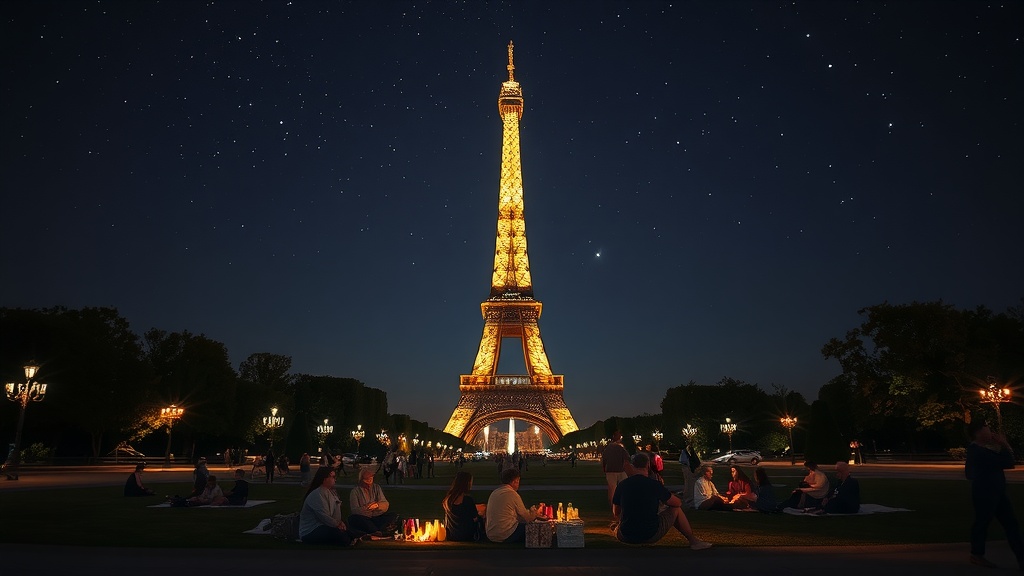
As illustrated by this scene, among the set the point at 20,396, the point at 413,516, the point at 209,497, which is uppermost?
the point at 20,396

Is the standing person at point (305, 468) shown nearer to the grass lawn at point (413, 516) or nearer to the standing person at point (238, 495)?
the grass lawn at point (413, 516)

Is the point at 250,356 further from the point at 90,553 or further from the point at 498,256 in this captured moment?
the point at 90,553

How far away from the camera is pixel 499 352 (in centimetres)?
8581

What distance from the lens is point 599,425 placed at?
96.1 m

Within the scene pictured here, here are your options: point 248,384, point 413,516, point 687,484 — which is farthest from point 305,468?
point 248,384

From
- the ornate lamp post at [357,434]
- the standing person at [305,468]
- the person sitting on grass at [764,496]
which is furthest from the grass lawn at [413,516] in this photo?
the ornate lamp post at [357,434]

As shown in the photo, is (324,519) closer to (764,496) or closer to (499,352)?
(764,496)

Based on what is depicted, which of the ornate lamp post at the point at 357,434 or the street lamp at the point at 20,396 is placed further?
the ornate lamp post at the point at 357,434

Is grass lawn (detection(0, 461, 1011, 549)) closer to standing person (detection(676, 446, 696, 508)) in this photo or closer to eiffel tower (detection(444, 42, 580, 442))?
standing person (detection(676, 446, 696, 508))

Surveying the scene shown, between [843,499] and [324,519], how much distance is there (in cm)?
1001

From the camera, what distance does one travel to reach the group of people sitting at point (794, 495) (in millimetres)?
14828

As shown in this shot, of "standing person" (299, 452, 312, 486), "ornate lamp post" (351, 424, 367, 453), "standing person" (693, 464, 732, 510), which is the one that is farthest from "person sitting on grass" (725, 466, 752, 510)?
"ornate lamp post" (351, 424, 367, 453)

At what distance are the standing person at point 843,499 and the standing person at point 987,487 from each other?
5.69m

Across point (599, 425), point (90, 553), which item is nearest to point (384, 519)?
point (90, 553)
